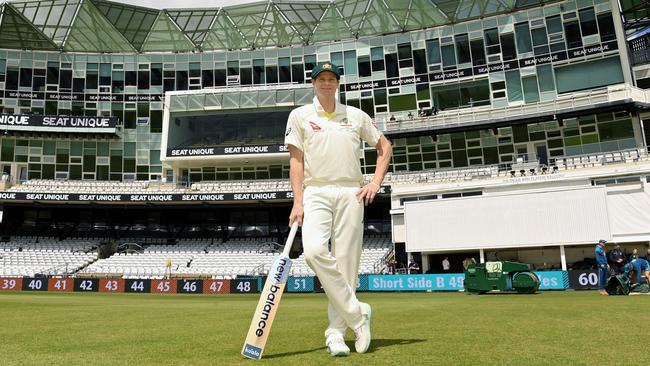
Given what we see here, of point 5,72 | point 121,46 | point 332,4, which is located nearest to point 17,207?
point 5,72

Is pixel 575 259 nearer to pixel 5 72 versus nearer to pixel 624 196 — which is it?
pixel 624 196

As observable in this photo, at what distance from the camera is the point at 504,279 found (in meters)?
21.1

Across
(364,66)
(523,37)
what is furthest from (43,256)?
(523,37)

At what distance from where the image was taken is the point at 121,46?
53625 millimetres

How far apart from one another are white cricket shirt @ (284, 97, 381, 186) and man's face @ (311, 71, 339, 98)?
0.49 ft

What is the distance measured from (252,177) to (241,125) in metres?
5.36

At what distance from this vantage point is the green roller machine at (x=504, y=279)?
A: 20.9 metres

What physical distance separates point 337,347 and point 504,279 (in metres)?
18.3

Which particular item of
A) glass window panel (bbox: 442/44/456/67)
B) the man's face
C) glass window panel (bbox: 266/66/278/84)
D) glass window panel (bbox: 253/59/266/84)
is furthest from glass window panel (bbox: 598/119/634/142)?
the man's face

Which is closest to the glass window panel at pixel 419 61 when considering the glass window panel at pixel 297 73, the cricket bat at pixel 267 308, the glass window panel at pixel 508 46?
the glass window panel at pixel 508 46

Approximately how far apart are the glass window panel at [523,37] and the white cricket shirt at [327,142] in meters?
44.3

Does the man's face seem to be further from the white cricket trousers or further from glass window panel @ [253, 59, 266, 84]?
glass window panel @ [253, 59, 266, 84]

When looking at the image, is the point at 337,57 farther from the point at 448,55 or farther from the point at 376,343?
the point at 376,343

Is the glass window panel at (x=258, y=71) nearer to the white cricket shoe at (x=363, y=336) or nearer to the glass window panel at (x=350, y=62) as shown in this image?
the glass window panel at (x=350, y=62)
